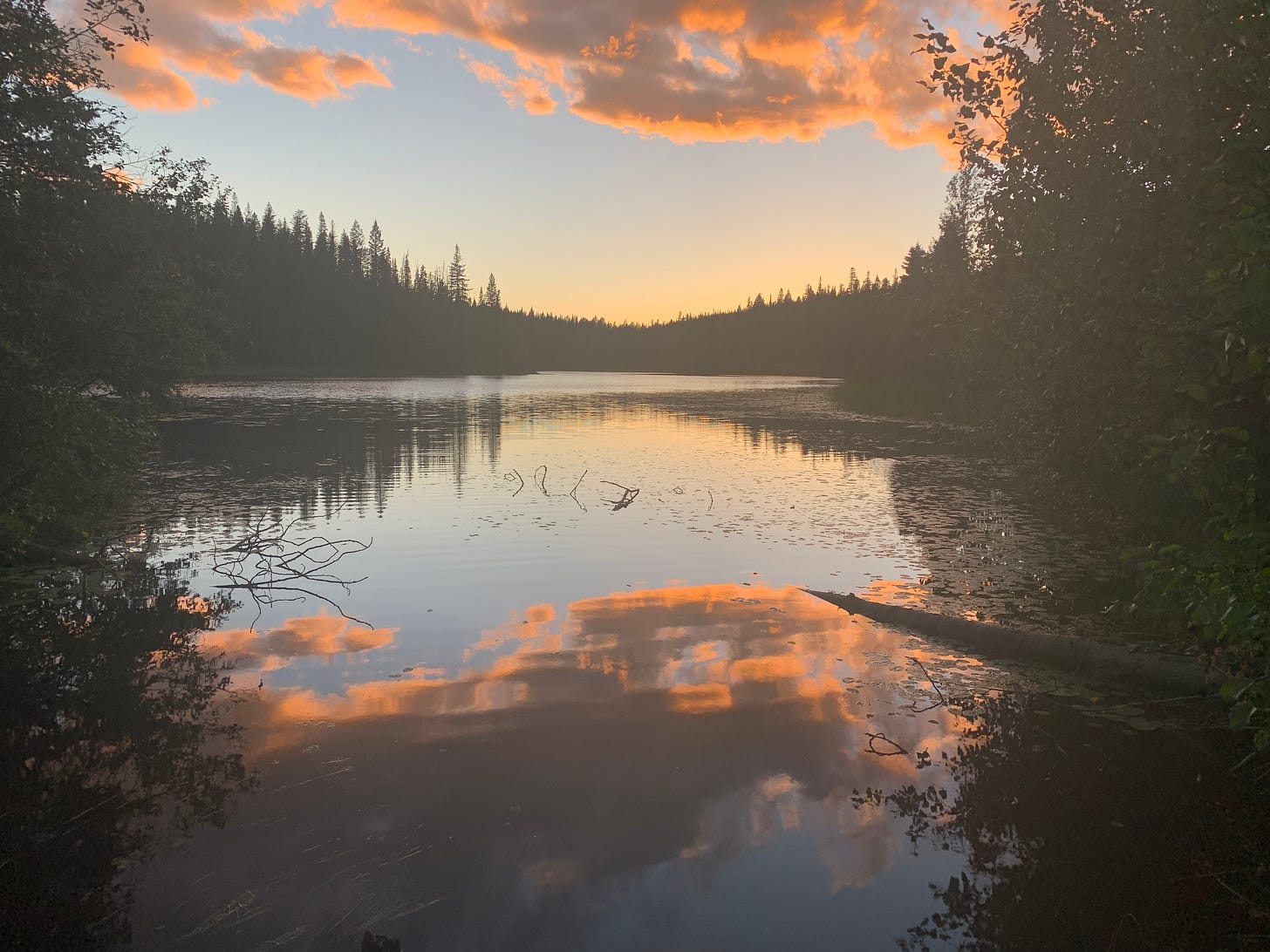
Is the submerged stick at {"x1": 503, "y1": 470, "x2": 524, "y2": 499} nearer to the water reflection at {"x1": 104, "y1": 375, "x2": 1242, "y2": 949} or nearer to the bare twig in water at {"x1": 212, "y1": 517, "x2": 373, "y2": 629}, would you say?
the water reflection at {"x1": 104, "y1": 375, "x2": 1242, "y2": 949}

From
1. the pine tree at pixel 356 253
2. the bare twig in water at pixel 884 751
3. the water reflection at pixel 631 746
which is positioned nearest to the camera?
the water reflection at pixel 631 746

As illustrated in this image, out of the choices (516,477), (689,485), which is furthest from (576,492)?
(689,485)

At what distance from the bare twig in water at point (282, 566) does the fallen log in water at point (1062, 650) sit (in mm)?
8028

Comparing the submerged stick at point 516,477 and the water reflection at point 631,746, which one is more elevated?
the submerged stick at point 516,477

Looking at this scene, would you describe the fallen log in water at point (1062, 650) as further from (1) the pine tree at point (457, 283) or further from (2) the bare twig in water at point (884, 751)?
(1) the pine tree at point (457, 283)

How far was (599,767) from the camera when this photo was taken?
748 cm

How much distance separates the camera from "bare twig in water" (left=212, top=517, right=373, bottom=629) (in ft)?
43.7

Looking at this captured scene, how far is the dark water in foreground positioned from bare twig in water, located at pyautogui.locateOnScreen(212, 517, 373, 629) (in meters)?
0.17

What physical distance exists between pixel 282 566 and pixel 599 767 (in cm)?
950

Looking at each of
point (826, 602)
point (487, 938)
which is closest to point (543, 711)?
point (487, 938)

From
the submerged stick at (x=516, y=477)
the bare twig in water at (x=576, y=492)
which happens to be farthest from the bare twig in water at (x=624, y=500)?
the submerged stick at (x=516, y=477)

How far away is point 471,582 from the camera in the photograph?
1404 cm

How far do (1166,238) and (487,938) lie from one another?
31.7 feet

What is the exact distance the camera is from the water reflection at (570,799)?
17.8 ft
